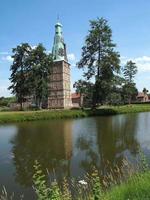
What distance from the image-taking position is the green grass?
8.15 metres

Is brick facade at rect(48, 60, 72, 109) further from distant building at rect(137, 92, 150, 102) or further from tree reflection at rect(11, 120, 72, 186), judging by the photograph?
tree reflection at rect(11, 120, 72, 186)

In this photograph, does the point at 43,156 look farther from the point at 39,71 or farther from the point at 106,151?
the point at 39,71

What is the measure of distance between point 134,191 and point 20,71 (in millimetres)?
67548

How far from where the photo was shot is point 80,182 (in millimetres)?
11953

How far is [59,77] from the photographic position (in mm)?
112375

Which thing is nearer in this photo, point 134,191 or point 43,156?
point 134,191

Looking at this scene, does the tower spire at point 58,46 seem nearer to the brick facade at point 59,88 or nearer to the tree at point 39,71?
the brick facade at point 59,88

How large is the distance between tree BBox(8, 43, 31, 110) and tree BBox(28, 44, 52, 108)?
1.65 meters

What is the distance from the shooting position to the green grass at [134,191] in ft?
26.7

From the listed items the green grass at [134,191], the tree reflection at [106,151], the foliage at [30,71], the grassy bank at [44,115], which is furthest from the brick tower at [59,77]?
the green grass at [134,191]

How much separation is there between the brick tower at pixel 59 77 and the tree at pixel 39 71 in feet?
115

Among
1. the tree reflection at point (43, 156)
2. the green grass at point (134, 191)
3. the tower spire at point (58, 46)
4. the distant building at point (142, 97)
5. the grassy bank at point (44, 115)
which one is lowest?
the tree reflection at point (43, 156)

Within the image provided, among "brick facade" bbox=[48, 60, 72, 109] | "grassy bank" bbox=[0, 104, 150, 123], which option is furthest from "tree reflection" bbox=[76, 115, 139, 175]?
"brick facade" bbox=[48, 60, 72, 109]

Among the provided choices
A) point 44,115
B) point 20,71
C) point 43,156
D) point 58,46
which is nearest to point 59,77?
point 58,46
